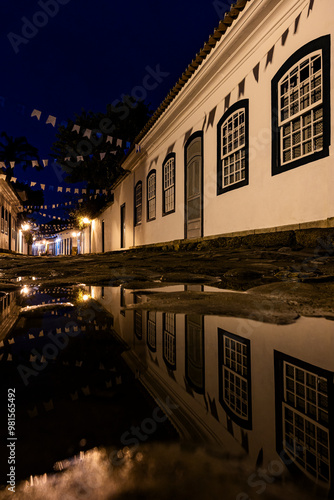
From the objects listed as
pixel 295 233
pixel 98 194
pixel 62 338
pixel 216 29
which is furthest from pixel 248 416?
pixel 98 194

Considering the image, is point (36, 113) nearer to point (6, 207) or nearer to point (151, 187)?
point (151, 187)

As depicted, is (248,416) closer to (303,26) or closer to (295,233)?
(295,233)

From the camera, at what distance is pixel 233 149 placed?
7.37 m

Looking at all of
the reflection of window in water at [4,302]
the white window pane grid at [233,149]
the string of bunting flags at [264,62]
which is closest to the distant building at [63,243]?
the white window pane grid at [233,149]

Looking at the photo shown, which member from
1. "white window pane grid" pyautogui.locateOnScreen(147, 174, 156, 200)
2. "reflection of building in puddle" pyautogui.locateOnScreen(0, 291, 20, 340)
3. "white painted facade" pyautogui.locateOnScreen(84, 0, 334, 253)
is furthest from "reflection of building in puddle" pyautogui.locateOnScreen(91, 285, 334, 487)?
"white window pane grid" pyautogui.locateOnScreen(147, 174, 156, 200)

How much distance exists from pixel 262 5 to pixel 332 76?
204 cm

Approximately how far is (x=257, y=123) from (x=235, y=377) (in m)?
6.43

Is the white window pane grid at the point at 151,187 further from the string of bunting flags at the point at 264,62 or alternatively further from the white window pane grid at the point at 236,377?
the white window pane grid at the point at 236,377

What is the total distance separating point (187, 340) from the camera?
1.48 m

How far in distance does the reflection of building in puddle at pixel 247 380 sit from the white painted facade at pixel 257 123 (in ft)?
13.0

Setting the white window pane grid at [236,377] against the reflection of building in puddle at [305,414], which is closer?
the reflection of building in puddle at [305,414]

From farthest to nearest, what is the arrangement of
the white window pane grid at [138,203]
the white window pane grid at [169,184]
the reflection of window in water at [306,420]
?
A: the white window pane grid at [138,203]
the white window pane grid at [169,184]
the reflection of window in water at [306,420]

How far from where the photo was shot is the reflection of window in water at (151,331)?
1429mm

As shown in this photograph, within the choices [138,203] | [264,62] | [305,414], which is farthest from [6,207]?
[305,414]
